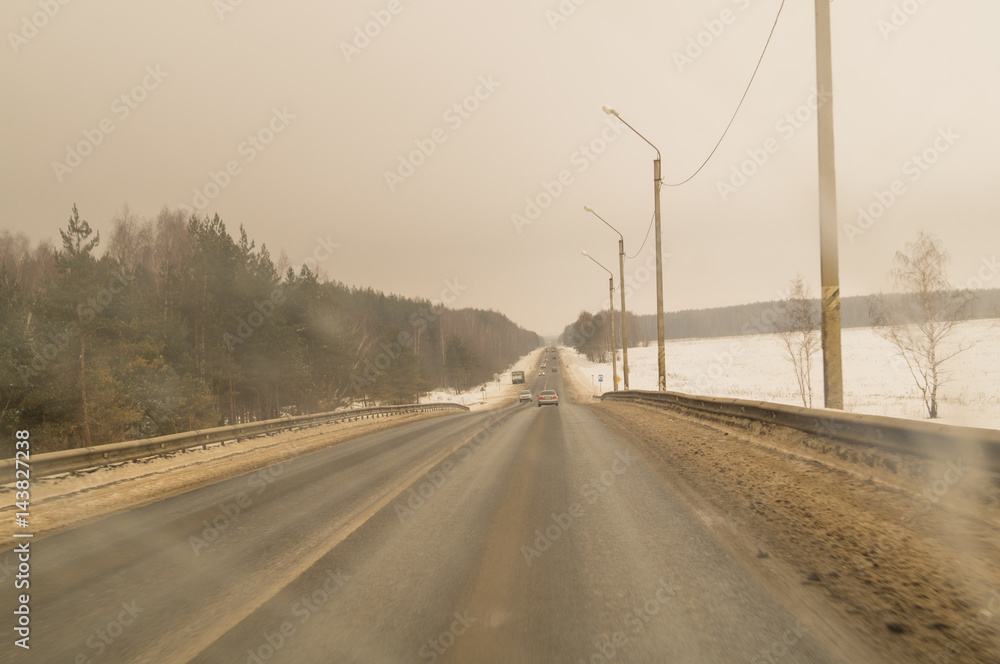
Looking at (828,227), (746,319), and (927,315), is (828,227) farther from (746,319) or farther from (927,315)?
(746,319)

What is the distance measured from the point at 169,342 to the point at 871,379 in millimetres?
50187

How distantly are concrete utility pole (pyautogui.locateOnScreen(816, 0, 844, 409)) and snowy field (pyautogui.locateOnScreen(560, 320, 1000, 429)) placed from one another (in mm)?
1450

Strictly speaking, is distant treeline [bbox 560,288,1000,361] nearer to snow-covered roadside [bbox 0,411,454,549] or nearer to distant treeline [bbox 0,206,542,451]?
snow-covered roadside [bbox 0,411,454,549]

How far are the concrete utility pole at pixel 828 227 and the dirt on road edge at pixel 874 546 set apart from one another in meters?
1.57

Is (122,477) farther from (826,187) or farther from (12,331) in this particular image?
(12,331)

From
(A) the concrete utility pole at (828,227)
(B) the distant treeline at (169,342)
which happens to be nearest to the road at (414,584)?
(A) the concrete utility pole at (828,227)

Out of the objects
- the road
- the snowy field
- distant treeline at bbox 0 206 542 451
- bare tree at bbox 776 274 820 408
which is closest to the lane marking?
the road

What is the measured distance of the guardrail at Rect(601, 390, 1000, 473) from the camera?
14.7ft

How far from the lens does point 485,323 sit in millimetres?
148250

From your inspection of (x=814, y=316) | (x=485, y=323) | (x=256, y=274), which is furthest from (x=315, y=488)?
(x=485, y=323)

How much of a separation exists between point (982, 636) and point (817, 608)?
737 mm

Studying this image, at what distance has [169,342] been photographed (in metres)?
30.9

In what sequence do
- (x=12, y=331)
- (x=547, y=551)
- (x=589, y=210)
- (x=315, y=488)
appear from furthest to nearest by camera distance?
(x=589, y=210), (x=12, y=331), (x=315, y=488), (x=547, y=551)

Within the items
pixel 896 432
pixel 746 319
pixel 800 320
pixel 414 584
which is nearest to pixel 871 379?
pixel 800 320
